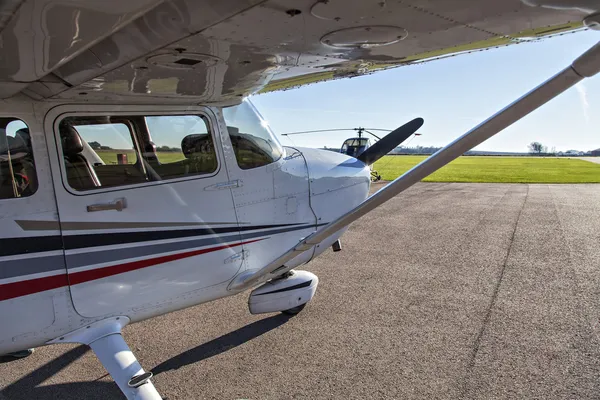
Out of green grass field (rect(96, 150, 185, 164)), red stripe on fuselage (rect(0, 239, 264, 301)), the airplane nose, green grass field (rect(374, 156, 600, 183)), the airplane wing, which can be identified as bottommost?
green grass field (rect(374, 156, 600, 183))

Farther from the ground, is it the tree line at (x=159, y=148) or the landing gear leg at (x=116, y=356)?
the tree line at (x=159, y=148)

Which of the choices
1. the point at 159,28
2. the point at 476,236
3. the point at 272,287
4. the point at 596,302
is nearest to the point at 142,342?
the point at 272,287

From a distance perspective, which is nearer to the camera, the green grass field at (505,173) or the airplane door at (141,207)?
the airplane door at (141,207)

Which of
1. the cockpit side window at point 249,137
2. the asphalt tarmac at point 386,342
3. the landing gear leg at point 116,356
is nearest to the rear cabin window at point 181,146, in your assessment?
the cockpit side window at point 249,137

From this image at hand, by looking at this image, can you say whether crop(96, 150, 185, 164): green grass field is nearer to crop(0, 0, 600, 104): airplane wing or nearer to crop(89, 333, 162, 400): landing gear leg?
crop(0, 0, 600, 104): airplane wing

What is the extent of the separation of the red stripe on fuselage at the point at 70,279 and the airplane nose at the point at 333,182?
157 centimetres

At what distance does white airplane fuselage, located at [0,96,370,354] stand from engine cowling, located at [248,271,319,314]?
15.0 inches

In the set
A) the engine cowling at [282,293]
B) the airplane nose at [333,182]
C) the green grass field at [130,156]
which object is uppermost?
the green grass field at [130,156]

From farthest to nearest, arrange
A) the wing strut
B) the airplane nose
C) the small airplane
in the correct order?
the airplane nose < the wing strut < the small airplane

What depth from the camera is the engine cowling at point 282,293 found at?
12.2 ft

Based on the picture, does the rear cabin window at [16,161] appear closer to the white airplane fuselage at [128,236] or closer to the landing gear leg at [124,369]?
the white airplane fuselage at [128,236]

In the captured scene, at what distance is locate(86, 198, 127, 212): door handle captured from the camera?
2578 millimetres

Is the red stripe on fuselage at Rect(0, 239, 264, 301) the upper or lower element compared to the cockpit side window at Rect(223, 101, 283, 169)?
lower

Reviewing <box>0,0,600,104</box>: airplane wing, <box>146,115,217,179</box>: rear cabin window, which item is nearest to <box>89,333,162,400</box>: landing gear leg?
<box>146,115,217,179</box>: rear cabin window
